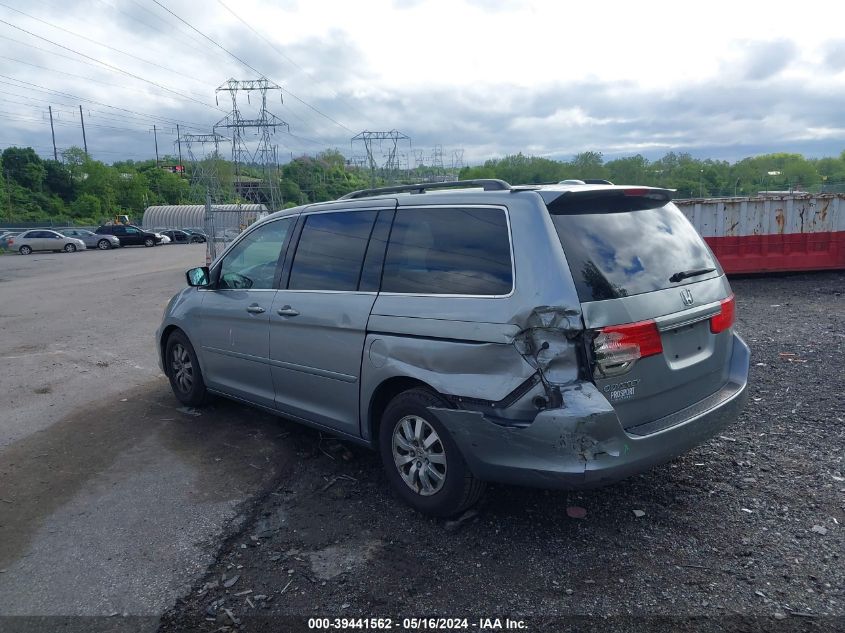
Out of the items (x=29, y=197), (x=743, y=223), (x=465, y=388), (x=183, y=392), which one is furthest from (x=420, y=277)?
(x=29, y=197)

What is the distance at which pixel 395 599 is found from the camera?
3.09 metres

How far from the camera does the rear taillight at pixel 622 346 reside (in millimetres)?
3219

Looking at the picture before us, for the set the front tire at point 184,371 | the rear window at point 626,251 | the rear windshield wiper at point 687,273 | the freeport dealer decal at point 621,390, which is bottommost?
the front tire at point 184,371

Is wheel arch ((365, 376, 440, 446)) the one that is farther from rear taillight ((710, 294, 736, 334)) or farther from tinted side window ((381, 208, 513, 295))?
rear taillight ((710, 294, 736, 334))

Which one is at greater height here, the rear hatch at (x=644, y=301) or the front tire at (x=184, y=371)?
the rear hatch at (x=644, y=301)

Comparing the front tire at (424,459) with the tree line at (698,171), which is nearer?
the front tire at (424,459)

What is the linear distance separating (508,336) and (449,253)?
0.74 m

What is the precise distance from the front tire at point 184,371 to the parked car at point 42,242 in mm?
43408

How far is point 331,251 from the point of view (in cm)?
461

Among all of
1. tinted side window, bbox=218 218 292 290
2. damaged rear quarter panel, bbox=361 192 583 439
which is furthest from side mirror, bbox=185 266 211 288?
damaged rear quarter panel, bbox=361 192 583 439

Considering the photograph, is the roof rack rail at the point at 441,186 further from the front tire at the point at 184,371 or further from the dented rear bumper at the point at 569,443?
the front tire at the point at 184,371

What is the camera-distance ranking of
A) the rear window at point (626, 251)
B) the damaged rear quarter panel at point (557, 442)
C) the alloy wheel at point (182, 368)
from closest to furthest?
the damaged rear quarter panel at point (557, 442) → the rear window at point (626, 251) → the alloy wheel at point (182, 368)

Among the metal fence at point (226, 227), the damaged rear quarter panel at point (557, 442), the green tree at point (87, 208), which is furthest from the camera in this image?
the green tree at point (87, 208)

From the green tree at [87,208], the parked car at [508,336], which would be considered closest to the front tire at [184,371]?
the parked car at [508,336]
